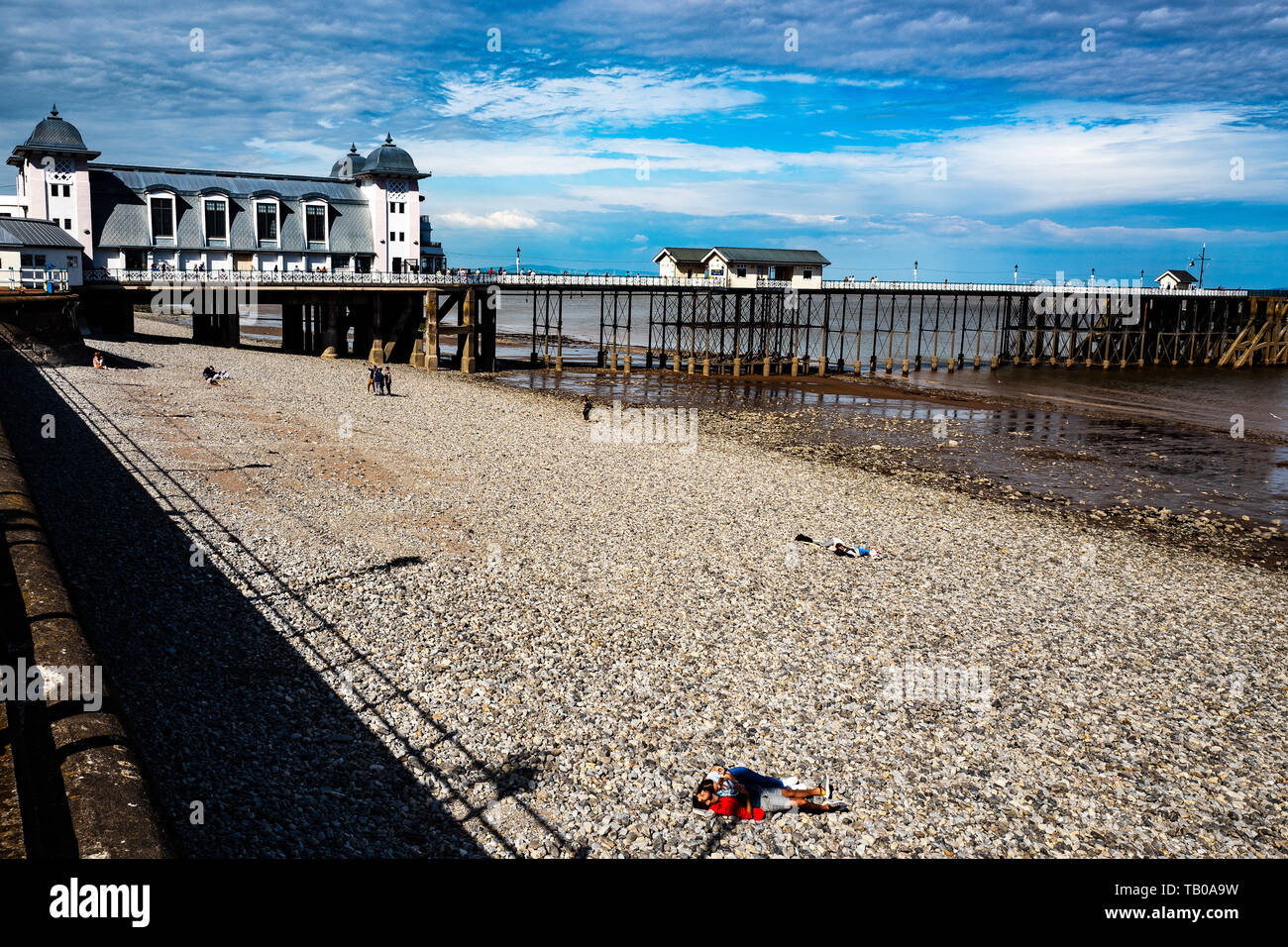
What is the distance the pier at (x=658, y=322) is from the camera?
44.6 metres

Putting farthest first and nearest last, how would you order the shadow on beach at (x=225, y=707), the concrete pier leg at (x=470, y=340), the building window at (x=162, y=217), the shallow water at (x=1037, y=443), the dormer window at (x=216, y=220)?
A: the concrete pier leg at (x=470, y=340) → the dormer window at (x=216, y=220) → the building window at (x=162, y=217) → the shallow water at (x=1037, y=443) → the shadow on beach at (x=225, y=707)

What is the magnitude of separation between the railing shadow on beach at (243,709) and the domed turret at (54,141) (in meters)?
32.3

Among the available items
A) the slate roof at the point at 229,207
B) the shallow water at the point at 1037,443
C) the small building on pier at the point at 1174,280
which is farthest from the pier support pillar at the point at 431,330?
the small building on pier at the point at 1174,280

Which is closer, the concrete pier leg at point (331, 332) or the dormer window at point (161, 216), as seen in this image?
the dormer window at point (161, 216)

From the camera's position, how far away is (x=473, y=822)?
892 cm

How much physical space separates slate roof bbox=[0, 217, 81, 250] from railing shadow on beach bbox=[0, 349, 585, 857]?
27.7 meters

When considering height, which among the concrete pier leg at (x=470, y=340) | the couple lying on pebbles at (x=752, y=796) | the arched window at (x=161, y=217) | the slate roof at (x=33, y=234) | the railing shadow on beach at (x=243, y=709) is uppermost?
the arched window at (x=161, y=217)

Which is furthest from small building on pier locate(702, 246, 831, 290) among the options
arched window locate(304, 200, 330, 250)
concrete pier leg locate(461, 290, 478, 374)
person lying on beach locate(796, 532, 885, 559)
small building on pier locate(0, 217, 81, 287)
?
person lying on beach locate(796, 532, 885, 559)

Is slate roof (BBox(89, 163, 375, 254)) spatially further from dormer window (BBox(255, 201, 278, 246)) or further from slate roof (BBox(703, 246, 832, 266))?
slate roof (BBox(703, 246, 832, 266))

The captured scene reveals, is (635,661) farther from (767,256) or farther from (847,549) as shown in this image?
(767,256)

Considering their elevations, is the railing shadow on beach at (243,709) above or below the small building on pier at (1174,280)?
below

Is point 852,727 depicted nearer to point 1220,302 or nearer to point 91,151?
point 91,151

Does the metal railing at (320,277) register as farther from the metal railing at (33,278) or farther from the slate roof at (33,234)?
the metal railing at (33,278)

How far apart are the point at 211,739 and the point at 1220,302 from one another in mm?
91791
